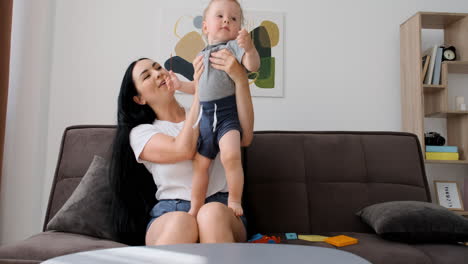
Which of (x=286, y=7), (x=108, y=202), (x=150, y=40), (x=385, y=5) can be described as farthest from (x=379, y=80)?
(x=108, y=202)

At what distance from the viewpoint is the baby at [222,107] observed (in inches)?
58.6

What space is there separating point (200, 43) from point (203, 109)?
162cm

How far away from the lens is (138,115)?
5.64ft

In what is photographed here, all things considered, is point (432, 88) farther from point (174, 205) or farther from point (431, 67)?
point (174, 205)

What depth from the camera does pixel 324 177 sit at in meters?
2.03

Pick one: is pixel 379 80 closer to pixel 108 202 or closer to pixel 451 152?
pixel 451 152

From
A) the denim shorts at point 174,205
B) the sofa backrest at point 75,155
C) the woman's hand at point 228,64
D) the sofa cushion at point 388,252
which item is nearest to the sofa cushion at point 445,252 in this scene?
the sofa cushion at point 388,252

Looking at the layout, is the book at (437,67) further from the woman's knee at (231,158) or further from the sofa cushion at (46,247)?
the sofa cushion at (46,247)

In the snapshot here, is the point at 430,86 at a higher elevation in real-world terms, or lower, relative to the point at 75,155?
higher

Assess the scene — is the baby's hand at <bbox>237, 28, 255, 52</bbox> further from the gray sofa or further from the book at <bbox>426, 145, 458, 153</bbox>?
the book at <bbox>426, 145, 458, 153</bbox>

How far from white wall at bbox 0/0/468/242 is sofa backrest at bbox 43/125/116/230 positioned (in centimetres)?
99

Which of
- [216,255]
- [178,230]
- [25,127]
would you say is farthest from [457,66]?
[25,127]

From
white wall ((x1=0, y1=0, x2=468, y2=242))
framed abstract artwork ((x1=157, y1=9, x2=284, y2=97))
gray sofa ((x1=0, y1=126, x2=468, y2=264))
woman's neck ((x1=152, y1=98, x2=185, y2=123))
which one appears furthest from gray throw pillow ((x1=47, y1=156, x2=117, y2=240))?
framed abstract artwork ((x1=157, y1=9, x2=284, y2=97))

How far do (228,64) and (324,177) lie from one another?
0.82 m
